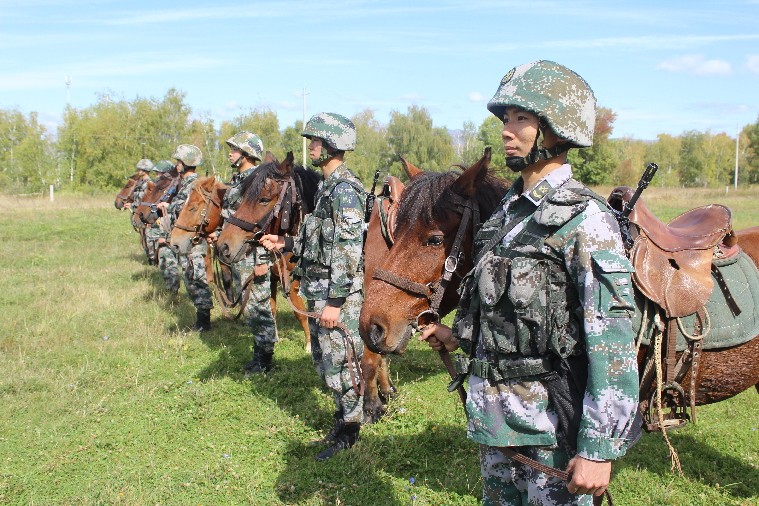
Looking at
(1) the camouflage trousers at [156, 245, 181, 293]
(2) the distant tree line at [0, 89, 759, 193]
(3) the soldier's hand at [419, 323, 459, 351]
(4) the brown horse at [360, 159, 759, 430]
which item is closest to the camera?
(3) the soldier's hand at [419, 323, 459, 351]

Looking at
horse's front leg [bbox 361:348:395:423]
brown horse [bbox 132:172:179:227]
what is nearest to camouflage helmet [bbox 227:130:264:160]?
horse's front leg [bbox 361:348:395:423]

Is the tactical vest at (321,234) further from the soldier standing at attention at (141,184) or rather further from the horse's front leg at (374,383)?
the soldier standing at attention at (141,184)

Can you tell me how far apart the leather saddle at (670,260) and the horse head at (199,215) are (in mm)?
6525

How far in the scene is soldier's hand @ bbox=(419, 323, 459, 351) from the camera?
8.38 feet

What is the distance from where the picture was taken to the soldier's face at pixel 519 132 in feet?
6.81

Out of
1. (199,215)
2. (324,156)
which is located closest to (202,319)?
(199,215)

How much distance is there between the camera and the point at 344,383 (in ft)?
Answer: 15.7

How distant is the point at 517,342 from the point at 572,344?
184 mm

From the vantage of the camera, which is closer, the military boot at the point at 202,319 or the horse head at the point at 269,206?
the horse head at the point at 269,206

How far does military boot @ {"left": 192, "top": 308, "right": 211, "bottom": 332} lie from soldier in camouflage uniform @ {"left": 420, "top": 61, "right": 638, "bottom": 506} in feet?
23.5

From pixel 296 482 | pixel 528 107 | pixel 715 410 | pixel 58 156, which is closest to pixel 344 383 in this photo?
pixel 296 482

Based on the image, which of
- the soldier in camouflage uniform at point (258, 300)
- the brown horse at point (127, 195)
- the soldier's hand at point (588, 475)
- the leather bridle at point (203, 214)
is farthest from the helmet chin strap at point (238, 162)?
the brown horse at point (127, 195)

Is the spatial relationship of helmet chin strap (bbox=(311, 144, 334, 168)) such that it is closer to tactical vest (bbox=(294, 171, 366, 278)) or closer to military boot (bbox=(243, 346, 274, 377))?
tactical vest (bbox=(294, 171, 366, 278))

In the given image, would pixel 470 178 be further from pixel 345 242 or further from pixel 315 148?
pixel 315 148
